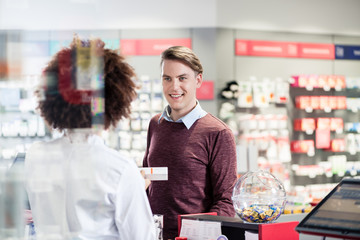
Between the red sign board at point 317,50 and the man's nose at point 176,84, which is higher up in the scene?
the red sign board at point 317,50

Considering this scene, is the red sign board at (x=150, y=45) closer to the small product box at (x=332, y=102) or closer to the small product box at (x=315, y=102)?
the small product box at (x=315, y=102)

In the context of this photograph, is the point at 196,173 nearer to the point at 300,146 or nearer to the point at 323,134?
the point at 300,146

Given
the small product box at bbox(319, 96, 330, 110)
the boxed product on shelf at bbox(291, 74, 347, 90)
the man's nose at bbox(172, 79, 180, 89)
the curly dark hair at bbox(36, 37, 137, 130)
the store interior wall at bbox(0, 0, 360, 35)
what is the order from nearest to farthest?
the curly dark hair at bbox(36, 37, 137, 130) < the man's nose at bbox(172, 79, 180, 89) < the store interior wall at bbox(0, 0, 360, 35) < the boxed product on shelf at bbox(291, 74, 347, 90) < the small product box at bbox(319, 96, 330, 110)

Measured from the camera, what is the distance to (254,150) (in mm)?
5664

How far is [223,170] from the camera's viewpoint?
2574 mm

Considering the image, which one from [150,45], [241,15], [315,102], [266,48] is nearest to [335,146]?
[315,102]

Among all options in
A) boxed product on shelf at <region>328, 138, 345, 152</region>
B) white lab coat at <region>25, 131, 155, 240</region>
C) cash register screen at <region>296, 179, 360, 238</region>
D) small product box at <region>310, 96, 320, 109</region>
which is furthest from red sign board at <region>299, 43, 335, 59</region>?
white lab coat at <region>25, 131, 155, 240</region>

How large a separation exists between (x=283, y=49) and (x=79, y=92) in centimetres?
711

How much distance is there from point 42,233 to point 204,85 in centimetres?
620

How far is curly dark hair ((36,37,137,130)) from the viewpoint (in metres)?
1.40

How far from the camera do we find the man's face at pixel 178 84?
2.67 meters

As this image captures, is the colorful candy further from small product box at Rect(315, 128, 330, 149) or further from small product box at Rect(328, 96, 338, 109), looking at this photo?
small product box at Rect(328, 96, 338, 109)

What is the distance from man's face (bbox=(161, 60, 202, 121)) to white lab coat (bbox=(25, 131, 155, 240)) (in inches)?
47.2

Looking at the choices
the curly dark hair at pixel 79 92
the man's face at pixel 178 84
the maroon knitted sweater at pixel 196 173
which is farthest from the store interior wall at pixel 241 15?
the curly dark hair at pixel 79 92
